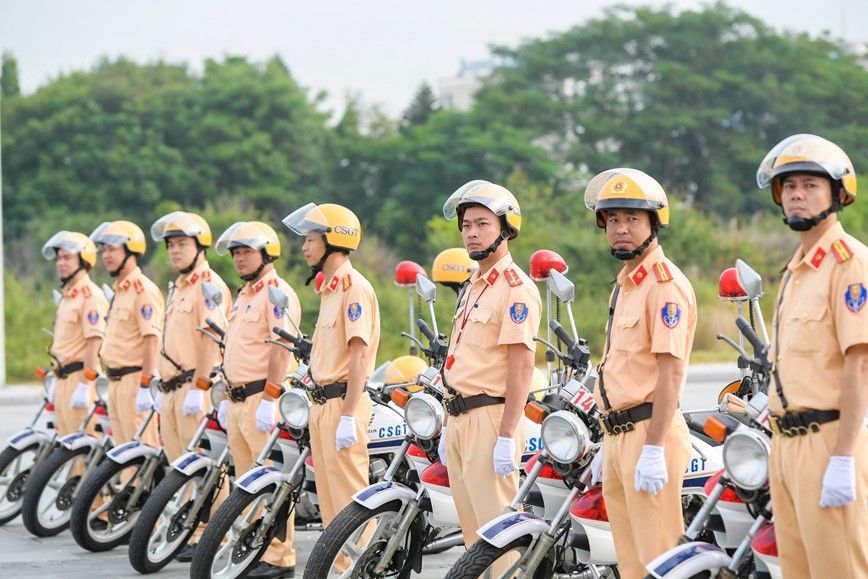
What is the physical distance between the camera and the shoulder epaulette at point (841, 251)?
4422 mm

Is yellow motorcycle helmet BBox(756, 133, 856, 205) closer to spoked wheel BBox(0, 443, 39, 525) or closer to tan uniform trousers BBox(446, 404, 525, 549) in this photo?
tan uniform trousers BBox(446, 404, 525, 549)

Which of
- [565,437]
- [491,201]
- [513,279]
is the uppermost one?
[491,201]

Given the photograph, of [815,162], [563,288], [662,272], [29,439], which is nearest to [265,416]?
[563,288]

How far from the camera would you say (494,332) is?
20.2 ft

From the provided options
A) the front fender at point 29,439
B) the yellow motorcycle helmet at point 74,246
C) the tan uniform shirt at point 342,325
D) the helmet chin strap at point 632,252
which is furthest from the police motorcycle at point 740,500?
the yellow motorcycle helmet at point 74,246

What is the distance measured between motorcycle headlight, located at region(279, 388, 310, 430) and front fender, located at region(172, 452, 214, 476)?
84 centimetres

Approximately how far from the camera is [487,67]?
5157 inches

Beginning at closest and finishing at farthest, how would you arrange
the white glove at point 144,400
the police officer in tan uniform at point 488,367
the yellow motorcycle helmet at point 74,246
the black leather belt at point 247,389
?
the police officer in tan uniform at point 488,367, the black leather belt at point 247,389, the white glove at point 144,400, the yellow motorcycle helmet at point 74,246

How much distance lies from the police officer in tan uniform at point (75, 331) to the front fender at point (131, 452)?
1436 millimetres

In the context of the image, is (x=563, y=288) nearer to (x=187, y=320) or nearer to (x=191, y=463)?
(x=191, y=463)

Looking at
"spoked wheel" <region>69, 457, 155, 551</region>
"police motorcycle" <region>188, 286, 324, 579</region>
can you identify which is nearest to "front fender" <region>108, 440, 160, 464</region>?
"spoked wheel" <region>69, 457, 155, 551</region>

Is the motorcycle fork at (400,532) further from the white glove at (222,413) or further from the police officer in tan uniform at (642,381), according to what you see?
the white glove at (222,413)

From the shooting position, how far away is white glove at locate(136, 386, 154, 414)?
367 inches

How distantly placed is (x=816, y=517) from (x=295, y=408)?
368cm
